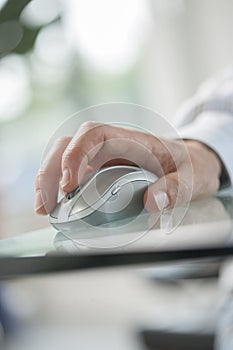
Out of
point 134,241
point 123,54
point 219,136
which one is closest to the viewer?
point 134,241

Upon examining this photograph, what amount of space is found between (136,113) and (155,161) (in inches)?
3.2

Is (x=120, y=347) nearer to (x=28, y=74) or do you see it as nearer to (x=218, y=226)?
(x=28, y=74)

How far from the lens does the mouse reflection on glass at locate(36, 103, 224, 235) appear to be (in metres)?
0.29

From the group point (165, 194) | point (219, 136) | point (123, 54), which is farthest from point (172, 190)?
point (123, 54)

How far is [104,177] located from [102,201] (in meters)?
0.01

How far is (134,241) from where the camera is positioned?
0.25 meters

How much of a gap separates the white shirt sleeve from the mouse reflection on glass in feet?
0.37

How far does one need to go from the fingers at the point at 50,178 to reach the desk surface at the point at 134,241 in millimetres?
14

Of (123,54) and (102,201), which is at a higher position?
(102,201)

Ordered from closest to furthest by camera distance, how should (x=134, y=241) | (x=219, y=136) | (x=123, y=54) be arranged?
1. (x=134, y=241)
2. (x=219, y=136)
3. (x=123, y=54)

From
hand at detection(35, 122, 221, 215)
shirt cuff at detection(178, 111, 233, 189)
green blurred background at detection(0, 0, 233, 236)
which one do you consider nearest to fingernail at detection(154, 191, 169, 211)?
hand at detection(35, 122, 221, 215)

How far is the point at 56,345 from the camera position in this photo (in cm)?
139

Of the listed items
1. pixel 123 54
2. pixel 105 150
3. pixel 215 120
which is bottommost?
pixel 123 54

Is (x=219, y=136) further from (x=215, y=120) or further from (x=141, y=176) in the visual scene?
(x=141, y=176)
